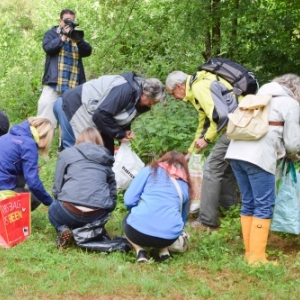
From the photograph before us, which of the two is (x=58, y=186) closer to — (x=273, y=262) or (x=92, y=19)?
(x=273, y=262)

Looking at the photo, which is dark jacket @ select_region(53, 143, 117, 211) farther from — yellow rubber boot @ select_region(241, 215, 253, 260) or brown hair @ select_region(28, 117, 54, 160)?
yellow rubber boot @ select_region(241, 215, 253, 260)

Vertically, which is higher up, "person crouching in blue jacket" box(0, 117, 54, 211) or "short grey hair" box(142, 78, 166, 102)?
"short grey hair" box(142, 78, 166, 102)

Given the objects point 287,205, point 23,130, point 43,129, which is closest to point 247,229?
point 287,205

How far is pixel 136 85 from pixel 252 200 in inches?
69.9

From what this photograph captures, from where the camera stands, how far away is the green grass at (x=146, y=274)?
14.3 feet

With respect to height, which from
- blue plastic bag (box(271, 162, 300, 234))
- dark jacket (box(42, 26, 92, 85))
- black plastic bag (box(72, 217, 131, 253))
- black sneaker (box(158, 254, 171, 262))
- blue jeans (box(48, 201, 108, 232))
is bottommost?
black sneaker (box(158, 254, 171, 262))

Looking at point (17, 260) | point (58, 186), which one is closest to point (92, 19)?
point (58, 186)

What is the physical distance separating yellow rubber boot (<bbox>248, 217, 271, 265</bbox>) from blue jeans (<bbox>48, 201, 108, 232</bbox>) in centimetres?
136

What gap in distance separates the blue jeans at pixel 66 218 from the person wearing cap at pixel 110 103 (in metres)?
1.09

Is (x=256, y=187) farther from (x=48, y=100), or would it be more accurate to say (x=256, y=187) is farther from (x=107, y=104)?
(x=48, y=100)

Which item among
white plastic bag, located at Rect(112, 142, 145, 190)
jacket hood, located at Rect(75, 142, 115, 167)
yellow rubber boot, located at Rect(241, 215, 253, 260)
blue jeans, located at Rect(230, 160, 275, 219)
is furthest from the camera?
white plastic bag, located at Rect(112, 142, 145, 190)

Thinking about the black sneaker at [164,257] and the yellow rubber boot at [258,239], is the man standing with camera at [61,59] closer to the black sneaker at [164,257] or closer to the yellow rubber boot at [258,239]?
the black sneaker at [164,257]

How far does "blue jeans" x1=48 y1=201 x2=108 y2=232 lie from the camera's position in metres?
5.26

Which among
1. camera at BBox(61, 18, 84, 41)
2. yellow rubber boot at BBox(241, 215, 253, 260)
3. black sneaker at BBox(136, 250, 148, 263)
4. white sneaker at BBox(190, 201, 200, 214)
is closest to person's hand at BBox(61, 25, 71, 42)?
camera at BBox(61, 18, 84, 41)
